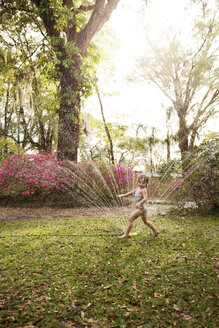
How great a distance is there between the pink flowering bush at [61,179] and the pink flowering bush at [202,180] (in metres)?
3.02

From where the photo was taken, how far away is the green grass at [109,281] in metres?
A: 2.28

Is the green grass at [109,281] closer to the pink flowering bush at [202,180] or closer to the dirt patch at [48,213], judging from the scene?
the pink flowering bush at [202,180]

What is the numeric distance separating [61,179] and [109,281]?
6.15m

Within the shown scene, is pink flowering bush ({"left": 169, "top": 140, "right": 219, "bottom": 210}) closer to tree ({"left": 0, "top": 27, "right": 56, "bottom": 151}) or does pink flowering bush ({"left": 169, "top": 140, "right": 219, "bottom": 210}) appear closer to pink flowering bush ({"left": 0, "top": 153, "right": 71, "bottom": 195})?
pink flowering bush ({"left": 0, "top": 153, "right": 71, "bottom": 195})

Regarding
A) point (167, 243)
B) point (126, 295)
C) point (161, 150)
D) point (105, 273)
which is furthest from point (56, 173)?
point (161, 150)

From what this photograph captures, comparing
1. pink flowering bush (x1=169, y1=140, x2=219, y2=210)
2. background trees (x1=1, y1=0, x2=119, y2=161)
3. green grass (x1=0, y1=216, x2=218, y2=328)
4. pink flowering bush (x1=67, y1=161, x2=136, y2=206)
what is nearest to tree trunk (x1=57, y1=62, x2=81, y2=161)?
background trees (x1=1, y1=0, x2=119, y2=161)

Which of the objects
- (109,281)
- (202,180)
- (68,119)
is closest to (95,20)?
(68,119)

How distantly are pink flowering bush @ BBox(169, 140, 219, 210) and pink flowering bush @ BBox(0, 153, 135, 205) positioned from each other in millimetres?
3019

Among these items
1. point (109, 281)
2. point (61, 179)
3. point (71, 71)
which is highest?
point (71, 71)

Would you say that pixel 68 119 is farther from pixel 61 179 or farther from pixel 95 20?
pixel 95 20

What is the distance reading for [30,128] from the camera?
22.3m

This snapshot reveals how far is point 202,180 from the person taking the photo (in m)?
7.04

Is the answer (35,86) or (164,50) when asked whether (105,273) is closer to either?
(164,50)

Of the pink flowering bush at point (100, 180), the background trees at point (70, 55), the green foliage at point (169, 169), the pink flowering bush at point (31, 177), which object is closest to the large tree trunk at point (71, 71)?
the background trees at point (70, 55)
